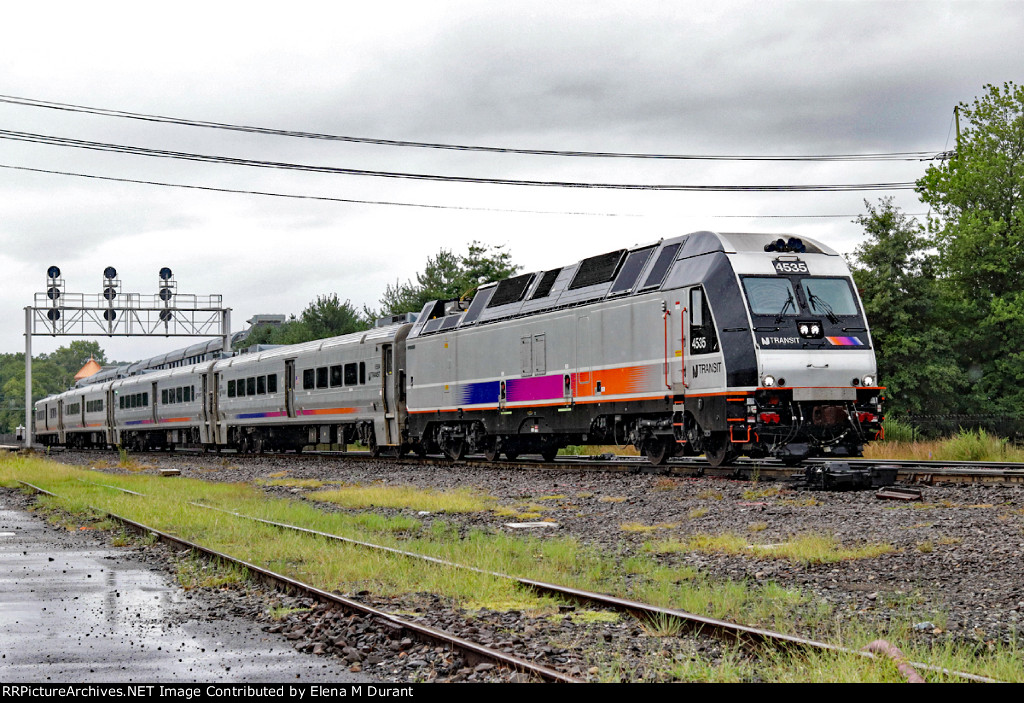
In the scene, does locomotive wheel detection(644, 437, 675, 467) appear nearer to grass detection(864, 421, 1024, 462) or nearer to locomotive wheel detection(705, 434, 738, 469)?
locomotive wheel detection(705, 434, 738, 469)

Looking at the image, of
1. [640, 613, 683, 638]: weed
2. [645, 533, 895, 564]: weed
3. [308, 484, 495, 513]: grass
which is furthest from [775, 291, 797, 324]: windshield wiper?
[640, 613, 683, 638]: weed

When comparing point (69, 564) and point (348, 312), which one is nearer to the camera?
point (69, 564)

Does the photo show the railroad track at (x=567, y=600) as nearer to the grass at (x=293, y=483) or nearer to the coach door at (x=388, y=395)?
the grass at (x=293, y=483)

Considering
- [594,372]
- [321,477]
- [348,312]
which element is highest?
[348,312]

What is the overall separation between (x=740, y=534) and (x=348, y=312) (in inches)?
2901

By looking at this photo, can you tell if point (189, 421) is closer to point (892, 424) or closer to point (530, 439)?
point (530, 439)

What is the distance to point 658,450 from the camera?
66.2ft

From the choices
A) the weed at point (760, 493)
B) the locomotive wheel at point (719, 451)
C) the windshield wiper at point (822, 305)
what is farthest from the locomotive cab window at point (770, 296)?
the weed at point (760, 493)

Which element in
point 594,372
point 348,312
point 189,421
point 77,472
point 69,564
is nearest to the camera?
point 69,564

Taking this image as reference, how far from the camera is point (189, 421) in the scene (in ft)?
152

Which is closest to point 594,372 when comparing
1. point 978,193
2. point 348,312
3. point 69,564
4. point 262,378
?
point 69,564

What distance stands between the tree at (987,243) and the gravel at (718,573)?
3266 centimetres

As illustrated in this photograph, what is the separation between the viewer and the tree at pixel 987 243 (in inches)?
1789

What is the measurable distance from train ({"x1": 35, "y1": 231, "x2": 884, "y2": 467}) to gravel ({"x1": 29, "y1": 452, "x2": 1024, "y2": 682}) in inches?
58.1
